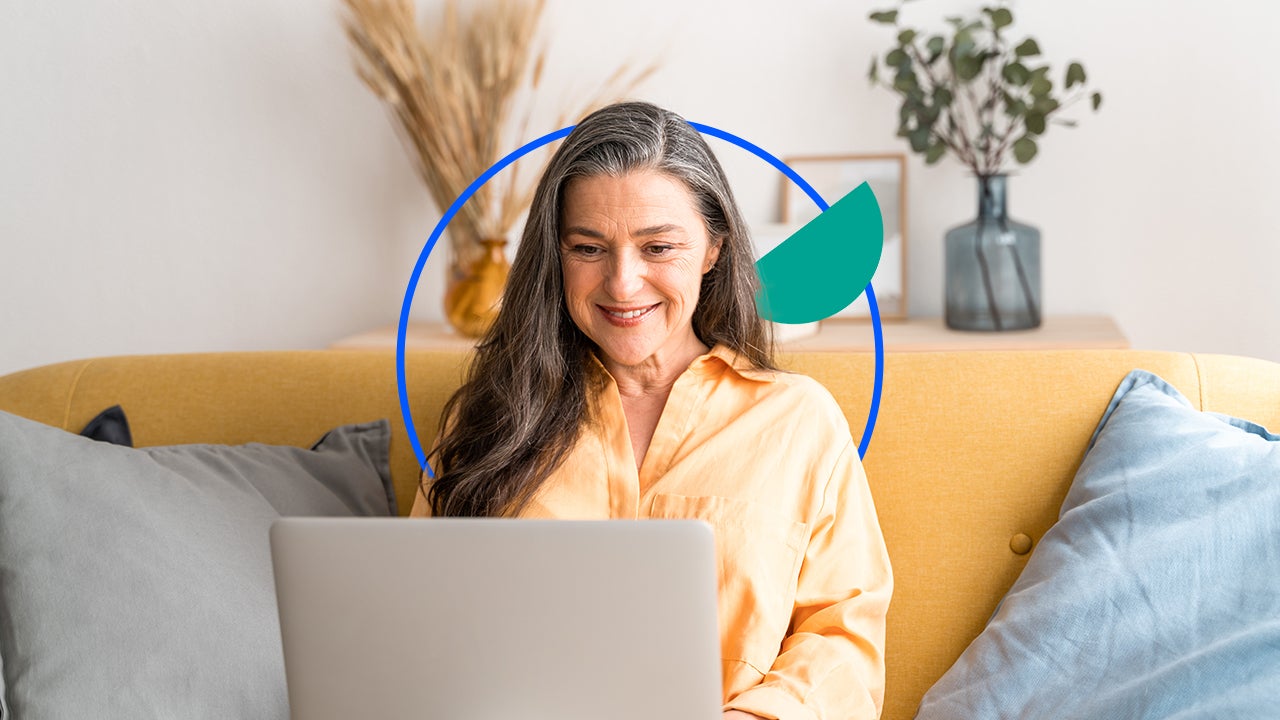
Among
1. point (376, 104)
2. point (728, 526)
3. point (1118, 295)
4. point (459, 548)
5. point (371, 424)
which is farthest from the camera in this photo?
point (376, 104)

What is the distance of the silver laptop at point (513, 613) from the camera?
1035mm

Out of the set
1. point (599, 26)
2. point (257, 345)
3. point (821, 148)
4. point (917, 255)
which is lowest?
point (257, 345)

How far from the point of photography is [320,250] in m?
3.13

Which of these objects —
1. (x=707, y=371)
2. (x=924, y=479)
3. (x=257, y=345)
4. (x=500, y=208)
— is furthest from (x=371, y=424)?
(x=257, y=345)

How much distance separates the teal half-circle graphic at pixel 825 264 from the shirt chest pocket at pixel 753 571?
33 centimetres

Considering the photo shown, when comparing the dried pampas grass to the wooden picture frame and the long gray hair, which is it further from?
the long gray hair

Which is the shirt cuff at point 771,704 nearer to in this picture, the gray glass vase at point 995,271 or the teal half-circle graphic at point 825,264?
the teal half-circle graphic at point 825,264

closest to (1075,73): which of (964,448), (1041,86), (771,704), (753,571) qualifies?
(1041,86)

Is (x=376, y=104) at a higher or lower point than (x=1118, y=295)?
higher

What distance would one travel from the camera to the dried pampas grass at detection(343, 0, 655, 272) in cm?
280

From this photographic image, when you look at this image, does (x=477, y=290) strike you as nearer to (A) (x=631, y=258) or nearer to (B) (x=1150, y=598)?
(A) (x=631, y=258)

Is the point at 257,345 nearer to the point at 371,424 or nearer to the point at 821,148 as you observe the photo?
the point at 371,424

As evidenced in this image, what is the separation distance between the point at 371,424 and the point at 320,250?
1262 mm

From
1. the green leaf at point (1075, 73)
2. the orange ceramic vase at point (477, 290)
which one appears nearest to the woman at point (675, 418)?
the orange ceramic vase at point (477, 290)
